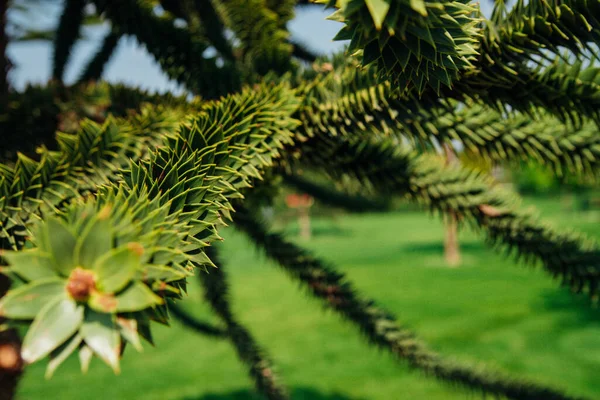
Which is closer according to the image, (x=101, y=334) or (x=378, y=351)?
(x=101, y=334)

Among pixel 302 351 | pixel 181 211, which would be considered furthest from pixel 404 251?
pixel 181 211

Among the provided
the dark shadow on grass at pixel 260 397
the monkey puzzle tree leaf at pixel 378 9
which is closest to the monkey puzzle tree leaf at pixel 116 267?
the monkey puzzle tree leaf at pixel 378 9

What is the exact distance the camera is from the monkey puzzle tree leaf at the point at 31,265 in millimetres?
429

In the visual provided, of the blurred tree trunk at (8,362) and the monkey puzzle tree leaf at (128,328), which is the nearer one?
the monkey puzzle tree leaf at (128,328)

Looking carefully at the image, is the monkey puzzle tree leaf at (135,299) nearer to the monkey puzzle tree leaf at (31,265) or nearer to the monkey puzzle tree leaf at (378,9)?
the monkey puzzle tree leaf at (31,265)

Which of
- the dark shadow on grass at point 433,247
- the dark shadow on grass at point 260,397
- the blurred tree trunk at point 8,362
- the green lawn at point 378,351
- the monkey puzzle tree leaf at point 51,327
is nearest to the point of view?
the monkey puzzle tree leaf at point 51,327

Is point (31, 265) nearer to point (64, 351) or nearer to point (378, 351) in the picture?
point (64, 351)

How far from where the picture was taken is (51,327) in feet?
1.41

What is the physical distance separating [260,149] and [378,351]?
1.46 m

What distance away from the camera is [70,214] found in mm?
500

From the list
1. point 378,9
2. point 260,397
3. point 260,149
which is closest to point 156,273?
point 378,9

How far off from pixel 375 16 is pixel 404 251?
523 inches

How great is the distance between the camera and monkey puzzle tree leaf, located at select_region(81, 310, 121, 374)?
16.6 inches

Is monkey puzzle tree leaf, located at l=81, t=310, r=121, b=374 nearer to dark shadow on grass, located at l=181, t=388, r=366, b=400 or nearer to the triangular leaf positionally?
the triangular leaf
